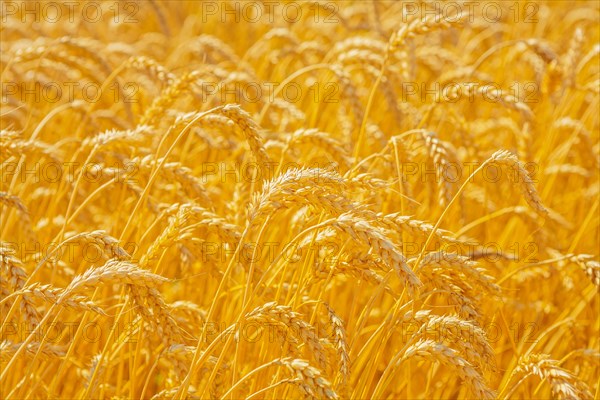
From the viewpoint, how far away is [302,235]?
163cm

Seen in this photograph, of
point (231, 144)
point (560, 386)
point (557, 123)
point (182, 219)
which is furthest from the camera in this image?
point (557, 123)

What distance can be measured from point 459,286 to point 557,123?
5.33 ft

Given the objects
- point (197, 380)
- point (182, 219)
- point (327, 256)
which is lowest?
point (197, 380)

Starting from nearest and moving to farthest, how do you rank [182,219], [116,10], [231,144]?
[182,219] → [231,144] → [116,10]

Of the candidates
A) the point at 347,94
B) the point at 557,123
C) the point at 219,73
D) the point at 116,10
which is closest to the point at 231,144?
the point at 219,73

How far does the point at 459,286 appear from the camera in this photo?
1.85 m

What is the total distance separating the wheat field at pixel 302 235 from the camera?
1.61 m

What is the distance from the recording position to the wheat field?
5.28 ft

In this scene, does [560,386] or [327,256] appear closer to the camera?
[560,386]

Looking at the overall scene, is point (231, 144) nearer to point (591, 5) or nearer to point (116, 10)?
point (116, 10)

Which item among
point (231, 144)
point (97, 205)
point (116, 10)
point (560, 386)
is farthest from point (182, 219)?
point (116, 10)

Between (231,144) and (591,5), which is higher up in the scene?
(591,5)

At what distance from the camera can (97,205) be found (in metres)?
3.61

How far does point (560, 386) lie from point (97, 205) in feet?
8.60
